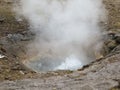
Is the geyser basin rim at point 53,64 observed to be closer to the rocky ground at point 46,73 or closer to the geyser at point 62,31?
the geyser at point 62,31

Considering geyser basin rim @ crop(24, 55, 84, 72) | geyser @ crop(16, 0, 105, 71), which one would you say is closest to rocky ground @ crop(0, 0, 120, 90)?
geyser @ crop(16, 0, 105, 71)

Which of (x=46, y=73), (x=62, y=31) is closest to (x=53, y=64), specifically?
Result: (x=62, y=31)

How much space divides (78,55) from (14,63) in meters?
11.2

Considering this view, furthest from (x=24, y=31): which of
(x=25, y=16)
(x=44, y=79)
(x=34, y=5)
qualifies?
(x=44, y=79)

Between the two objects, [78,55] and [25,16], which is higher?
[25,16]

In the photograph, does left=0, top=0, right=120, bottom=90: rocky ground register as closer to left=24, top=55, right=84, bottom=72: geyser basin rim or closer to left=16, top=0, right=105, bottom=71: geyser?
left=16, top=0, right=105, bottom=71: geyser

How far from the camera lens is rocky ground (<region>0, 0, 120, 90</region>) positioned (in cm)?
2689

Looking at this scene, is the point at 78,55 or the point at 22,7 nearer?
the point at 78,55

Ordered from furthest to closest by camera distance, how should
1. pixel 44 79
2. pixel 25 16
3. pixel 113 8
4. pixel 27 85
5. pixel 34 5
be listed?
pixel 113 8 < pixel 34 5 < pixel 25 16 < pixel 44 79 < pixel 27 85

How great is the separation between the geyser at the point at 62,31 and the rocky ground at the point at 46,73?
1.40 metres

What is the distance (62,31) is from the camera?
50.9m

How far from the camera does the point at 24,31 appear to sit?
48688mm

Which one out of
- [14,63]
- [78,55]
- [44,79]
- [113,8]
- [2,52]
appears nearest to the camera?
[44,79]

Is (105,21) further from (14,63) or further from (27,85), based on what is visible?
(27,85)
